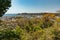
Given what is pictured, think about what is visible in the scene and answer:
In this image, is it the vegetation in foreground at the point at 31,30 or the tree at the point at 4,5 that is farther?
the tree at the point at 4,5

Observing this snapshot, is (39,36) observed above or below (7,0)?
below

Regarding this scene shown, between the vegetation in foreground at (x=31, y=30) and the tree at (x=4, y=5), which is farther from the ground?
the tree at (x=4, y=5)

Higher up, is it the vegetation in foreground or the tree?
the tree

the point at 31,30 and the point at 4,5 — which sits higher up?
the point at 4,5

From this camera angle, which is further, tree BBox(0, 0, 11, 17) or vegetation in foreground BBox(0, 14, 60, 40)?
tree BBox(0, 0, 11, 17)

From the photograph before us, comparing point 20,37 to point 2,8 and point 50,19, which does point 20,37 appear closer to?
point 2,8

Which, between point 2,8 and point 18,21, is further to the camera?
point 18,21

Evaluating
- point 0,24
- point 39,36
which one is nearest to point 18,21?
point 0,24

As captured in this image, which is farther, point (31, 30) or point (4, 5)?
point (31, 30)
